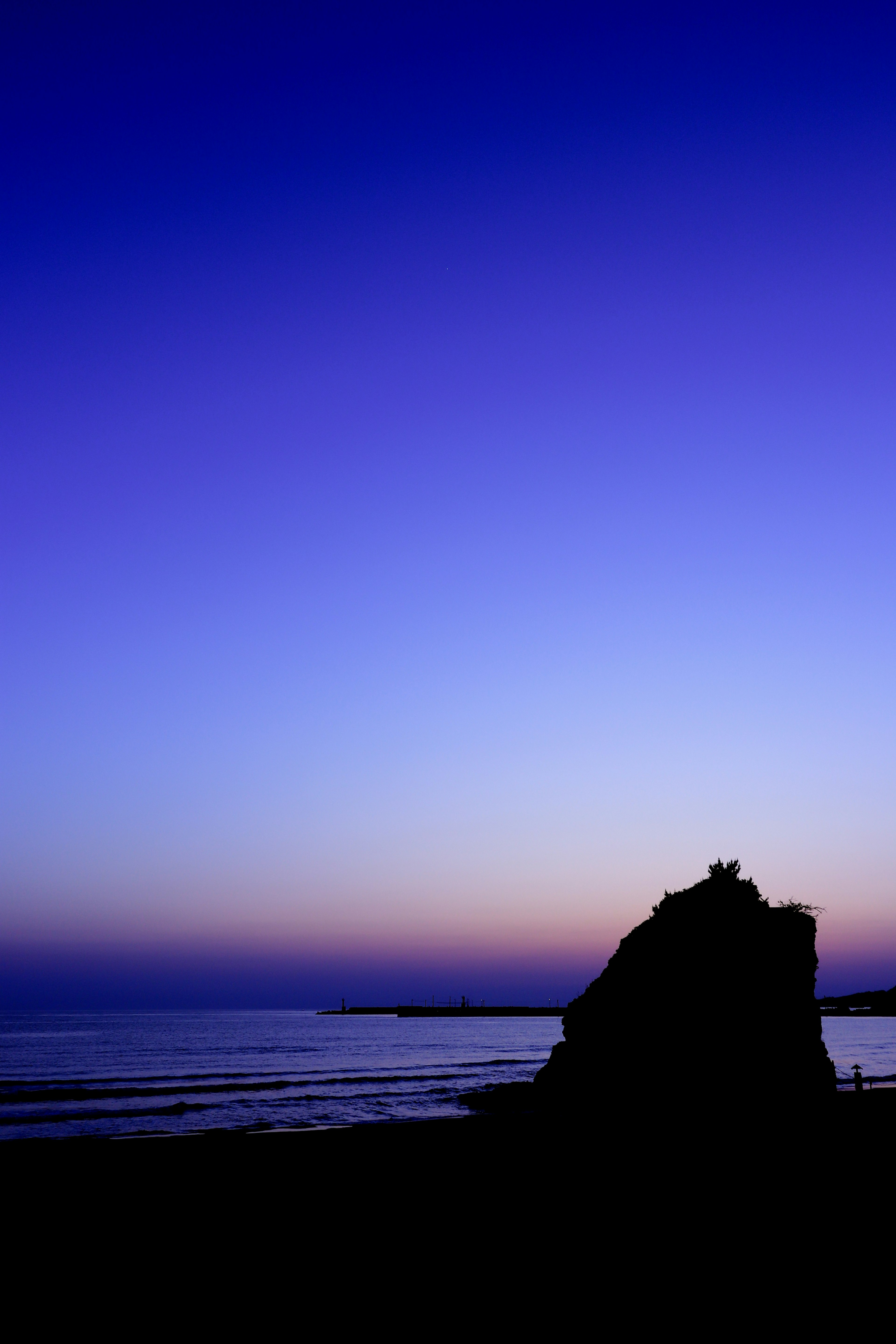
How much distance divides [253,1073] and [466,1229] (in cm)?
4313

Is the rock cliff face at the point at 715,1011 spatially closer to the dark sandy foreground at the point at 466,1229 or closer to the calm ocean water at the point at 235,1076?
the dark sandy foreground at the point at 466,1229

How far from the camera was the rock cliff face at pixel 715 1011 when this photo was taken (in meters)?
17.5

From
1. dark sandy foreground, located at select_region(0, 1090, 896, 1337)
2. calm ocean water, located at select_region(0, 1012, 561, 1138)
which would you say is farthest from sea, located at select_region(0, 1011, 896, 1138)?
dark sandy foreground, located at select_region(0, 1090, 896, 1337)

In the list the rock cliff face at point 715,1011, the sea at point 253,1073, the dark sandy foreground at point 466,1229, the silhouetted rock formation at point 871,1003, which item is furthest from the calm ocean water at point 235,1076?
the silhouetted rock formation at point 871,1003

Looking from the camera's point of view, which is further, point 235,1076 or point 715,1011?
point 235,1076

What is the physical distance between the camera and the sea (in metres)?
32.8

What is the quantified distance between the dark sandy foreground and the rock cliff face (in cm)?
74

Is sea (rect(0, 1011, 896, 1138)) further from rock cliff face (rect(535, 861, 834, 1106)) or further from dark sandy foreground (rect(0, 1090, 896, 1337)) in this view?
dark sandy foreground (rect(0, 1090, 896, 1337))

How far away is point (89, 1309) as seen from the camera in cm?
1071

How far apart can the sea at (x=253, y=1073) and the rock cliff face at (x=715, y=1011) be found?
0.47m

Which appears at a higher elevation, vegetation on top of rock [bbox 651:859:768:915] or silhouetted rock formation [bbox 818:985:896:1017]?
vegetation on top of rock [bbox 651:859:768:915]

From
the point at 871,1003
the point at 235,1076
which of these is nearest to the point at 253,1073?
the point at 235,1076

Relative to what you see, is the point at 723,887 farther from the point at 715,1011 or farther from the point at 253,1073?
the point at 253,1073

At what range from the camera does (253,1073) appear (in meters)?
51.9
